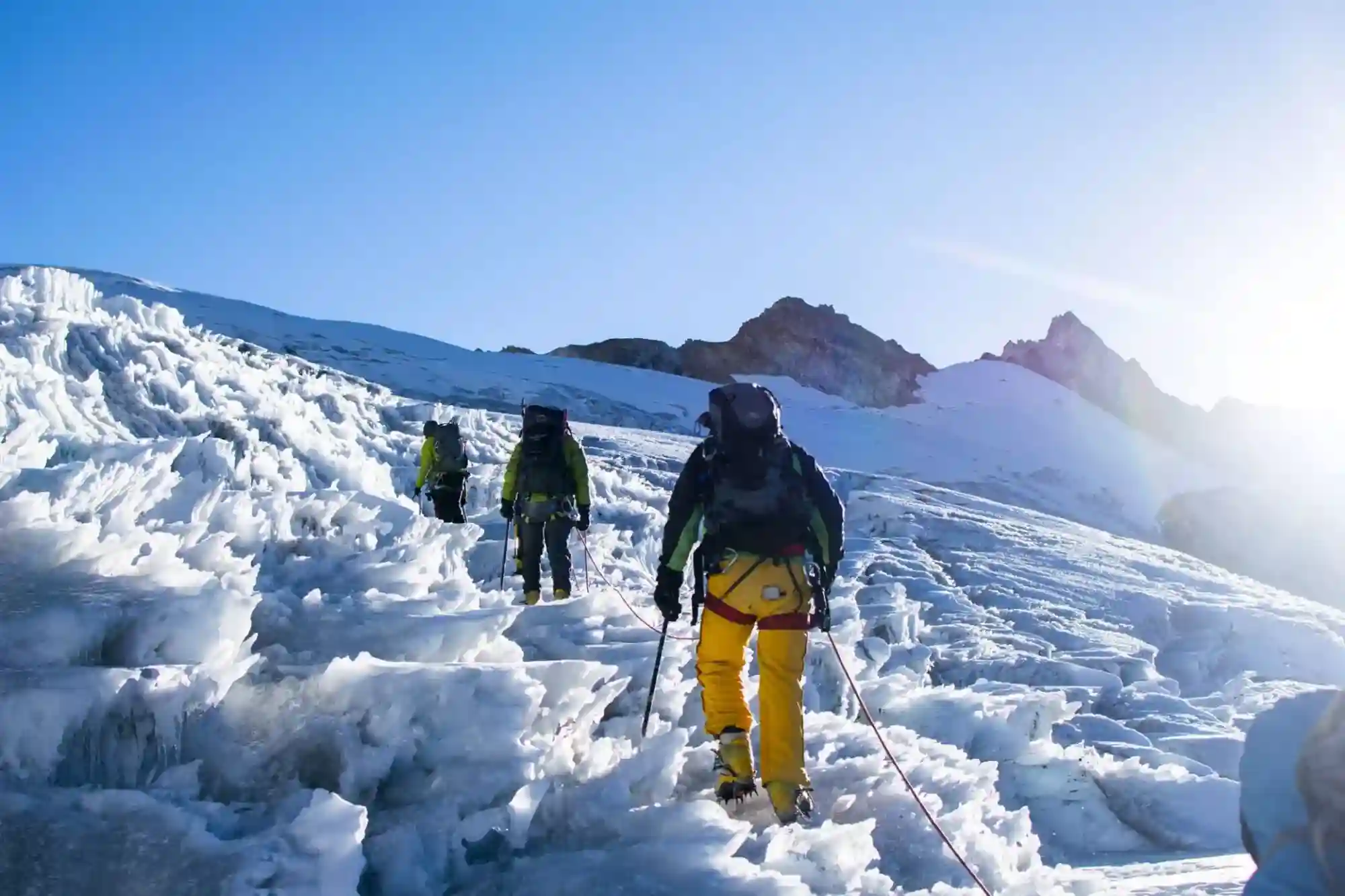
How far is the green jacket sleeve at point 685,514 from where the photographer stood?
4.56m

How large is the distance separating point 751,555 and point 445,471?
7.20 metres

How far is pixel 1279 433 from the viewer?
6994 cm

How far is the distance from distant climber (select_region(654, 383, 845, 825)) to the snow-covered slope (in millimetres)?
23647

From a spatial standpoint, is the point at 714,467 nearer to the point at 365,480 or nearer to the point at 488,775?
the point at 488,775

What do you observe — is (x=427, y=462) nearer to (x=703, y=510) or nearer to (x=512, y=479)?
(x=512, y=479)

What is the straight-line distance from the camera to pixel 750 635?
4.28 m

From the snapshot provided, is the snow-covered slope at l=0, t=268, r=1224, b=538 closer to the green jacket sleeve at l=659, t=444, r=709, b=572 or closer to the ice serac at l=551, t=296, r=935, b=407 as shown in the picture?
the ice serac at l=551, t=296, r=935, b=407

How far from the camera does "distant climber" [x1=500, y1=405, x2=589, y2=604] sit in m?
8.01

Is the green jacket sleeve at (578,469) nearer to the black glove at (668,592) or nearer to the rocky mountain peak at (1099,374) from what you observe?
the black glove at (668,592)

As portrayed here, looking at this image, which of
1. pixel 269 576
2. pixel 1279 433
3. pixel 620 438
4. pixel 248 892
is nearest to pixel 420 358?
pixel 620 438

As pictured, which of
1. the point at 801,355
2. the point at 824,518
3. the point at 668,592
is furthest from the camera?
the point at 801,355

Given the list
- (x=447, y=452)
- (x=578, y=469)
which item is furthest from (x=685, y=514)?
(x=447, y=452)

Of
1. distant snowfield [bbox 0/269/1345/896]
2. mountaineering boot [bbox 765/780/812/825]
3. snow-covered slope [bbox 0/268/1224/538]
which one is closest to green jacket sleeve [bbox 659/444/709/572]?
distant snowfield [bbox 0/269/1345/896]

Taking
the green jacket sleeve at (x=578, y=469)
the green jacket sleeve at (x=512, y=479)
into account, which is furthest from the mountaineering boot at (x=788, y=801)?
the green jacket sleeve at (x=512, y=479)
